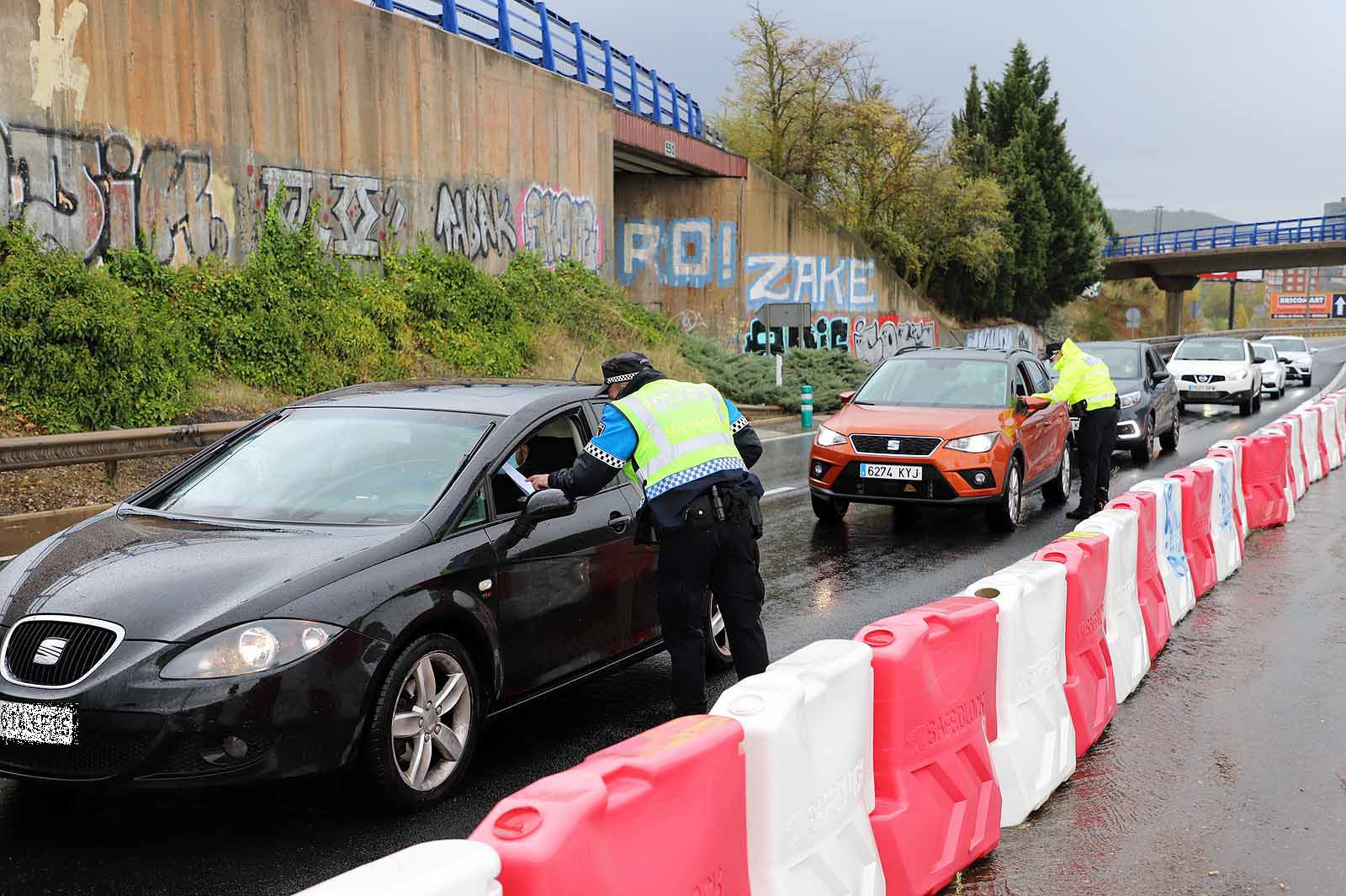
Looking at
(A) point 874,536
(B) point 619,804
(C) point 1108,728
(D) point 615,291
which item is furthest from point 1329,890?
(D) point 615,291

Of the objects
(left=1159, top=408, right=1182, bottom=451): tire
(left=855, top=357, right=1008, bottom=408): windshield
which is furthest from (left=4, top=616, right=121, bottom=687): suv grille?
(left=1159, top=408, right=1182, bottom=451): tire

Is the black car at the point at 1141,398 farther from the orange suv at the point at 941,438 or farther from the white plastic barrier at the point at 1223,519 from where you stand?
the white plastic barrier at the point at 1223,519

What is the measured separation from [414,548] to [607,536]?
119 cm

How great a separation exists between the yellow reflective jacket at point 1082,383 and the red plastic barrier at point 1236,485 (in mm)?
1779

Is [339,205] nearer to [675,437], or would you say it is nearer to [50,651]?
[675,437]

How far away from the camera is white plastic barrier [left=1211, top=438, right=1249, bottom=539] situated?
1016 cm

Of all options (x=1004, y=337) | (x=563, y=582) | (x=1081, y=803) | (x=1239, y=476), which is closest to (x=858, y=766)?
(x=1081, y=803)

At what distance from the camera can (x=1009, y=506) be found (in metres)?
11.3

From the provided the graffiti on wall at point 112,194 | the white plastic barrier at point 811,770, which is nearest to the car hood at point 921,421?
the white plastic barrier at point 811,770

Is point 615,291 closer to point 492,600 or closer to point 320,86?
point 320,86

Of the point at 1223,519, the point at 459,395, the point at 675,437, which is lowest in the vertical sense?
the point at 1223,519

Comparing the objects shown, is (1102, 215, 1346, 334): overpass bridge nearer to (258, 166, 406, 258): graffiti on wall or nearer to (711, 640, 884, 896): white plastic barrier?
(258, 166, 406, 258): graffiti on wall

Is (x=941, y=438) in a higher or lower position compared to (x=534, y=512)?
lower

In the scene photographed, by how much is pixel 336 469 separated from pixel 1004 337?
151 feet
